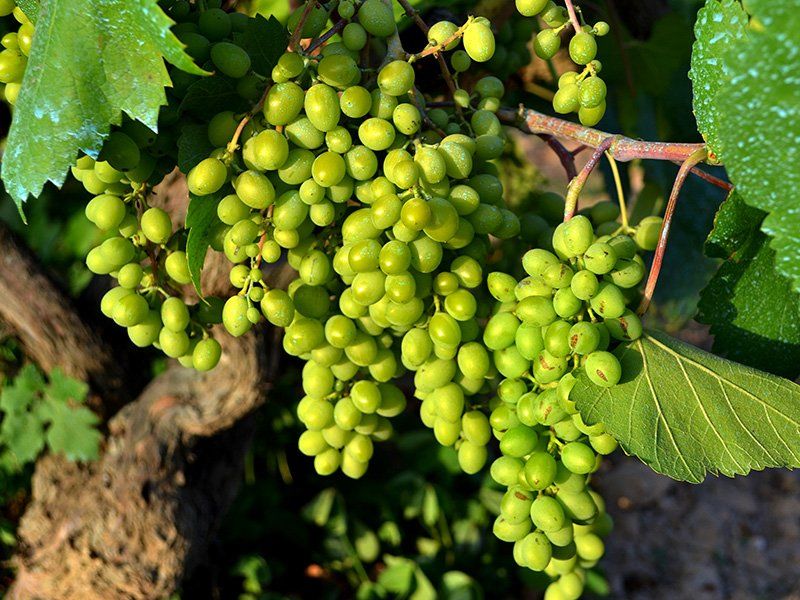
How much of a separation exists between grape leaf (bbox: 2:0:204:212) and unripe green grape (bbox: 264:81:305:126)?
0.29 feet

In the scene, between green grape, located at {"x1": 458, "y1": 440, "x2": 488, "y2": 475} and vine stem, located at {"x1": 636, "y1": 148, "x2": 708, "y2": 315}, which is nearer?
vine stem, located at {"x1": 636, "y1": 148, "x2": 708, "y2": 315}

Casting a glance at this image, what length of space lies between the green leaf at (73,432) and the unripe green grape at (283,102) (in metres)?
0.94

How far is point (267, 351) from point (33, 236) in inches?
33.5

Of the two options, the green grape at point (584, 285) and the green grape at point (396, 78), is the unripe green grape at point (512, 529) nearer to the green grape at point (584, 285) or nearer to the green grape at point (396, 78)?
the green grape at point (584, 285)

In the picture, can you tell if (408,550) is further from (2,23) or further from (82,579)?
(2,23)

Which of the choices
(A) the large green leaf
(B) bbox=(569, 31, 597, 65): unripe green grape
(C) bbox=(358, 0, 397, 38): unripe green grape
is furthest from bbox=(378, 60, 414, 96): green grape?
(A) the large green leaf

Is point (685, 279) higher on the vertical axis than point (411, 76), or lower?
lower

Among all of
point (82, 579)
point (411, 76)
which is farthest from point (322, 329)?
point (82, 579)

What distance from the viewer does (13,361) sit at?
1.53 meters

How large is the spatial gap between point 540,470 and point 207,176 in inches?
15.3

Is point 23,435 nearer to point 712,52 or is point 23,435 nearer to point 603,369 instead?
point 603,369

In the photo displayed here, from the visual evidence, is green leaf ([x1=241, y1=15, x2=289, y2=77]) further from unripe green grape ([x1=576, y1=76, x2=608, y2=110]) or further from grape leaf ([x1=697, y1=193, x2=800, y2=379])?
grape leaf ([x1=697, y1=193, x2=800, y2=379])

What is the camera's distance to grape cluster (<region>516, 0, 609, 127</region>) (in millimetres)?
722

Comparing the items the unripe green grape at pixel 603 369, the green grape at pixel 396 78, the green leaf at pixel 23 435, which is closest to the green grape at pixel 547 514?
the unripe green grape at pixel 603 369
